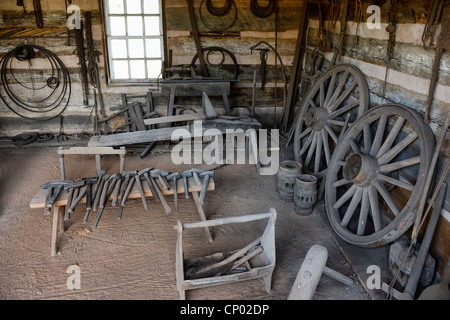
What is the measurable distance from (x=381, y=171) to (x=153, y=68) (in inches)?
187

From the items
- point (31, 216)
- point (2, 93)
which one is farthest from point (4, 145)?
point (31, 216)

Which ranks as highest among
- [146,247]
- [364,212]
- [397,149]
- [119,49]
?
[119,49]

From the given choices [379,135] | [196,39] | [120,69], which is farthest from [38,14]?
[379,135]

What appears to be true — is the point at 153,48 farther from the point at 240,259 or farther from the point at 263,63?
the point at 240,259

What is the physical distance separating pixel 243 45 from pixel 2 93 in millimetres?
4584

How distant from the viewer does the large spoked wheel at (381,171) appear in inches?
137

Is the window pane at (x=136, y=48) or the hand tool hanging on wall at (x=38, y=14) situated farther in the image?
the window pane at (x=136, y=48)

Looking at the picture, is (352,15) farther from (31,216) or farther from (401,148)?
(31,216)

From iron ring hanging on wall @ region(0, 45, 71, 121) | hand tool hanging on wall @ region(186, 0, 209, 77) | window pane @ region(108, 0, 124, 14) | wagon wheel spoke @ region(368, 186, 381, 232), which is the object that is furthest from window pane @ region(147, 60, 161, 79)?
wagon wheel spoke @ region(368, 186, 381, 232)

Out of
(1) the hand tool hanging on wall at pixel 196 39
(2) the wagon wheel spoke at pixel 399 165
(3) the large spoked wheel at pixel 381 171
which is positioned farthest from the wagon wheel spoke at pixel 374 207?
(1) the hand tool hanging on wall at pixel 196 39

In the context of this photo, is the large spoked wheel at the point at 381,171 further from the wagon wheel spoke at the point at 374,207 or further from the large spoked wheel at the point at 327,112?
the large spoked wheel at the point at 327,112

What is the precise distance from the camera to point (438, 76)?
11.2ft

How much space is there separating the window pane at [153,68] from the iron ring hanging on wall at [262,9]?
2005 millimetres

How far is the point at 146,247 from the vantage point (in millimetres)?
4242
